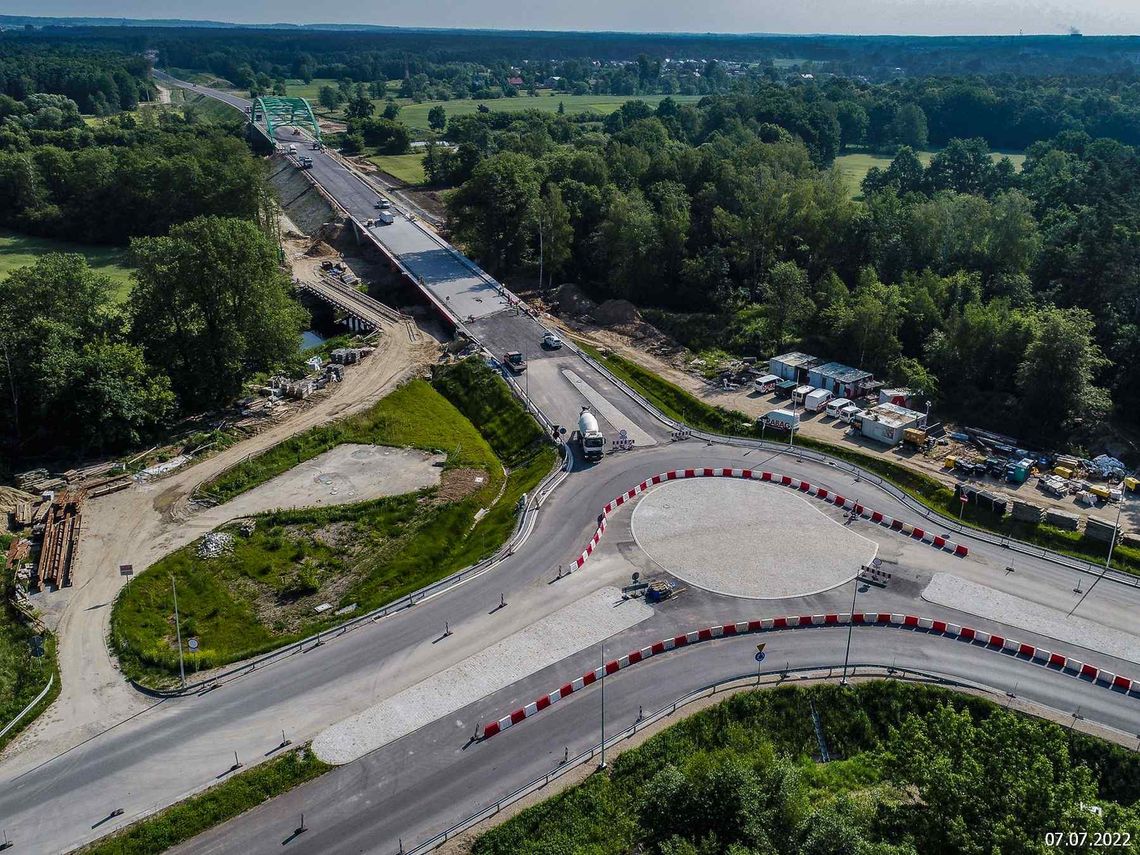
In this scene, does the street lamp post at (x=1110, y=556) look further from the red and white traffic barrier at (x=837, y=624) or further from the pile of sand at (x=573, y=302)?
the pile of sand at (x=573, y=302)

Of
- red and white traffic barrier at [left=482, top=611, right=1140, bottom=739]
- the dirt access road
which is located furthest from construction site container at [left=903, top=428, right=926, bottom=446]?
the dirt access road

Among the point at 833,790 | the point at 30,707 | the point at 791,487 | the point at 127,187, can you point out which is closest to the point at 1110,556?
the point at 791,487

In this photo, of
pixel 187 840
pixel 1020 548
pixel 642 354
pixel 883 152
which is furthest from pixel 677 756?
pixel 883 152

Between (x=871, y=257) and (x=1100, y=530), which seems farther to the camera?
(x=871, y=257)

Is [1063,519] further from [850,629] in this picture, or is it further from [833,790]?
[833,790]

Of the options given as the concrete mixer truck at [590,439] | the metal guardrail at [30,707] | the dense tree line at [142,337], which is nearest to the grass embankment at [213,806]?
the metal guardrail at [30,707]

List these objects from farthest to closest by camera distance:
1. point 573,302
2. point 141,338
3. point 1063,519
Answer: point 573,302 < point 141,338 < point 1063,519

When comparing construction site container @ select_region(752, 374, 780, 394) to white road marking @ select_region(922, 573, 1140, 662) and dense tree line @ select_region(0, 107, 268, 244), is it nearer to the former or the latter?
white road marking @ select_region(922, 573, 1140, 662)
